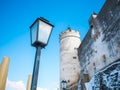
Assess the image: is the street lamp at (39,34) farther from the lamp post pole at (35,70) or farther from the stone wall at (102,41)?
the stone wall at (102,41)

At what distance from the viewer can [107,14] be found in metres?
12.2

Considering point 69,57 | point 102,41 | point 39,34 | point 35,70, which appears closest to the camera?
point 35,70

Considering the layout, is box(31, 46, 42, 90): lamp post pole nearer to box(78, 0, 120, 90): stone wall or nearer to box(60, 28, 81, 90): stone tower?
box(78, 0, 120, 90): stone wall

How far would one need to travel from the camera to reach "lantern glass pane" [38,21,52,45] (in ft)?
7.84

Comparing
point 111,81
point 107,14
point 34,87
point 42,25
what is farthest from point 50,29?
point 107,14

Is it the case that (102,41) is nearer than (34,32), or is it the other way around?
(34,32)

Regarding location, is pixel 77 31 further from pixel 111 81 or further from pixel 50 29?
pixel 50 29

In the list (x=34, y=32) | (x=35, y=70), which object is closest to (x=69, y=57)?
(x=34, y=32)

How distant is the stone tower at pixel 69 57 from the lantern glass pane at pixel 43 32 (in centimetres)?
1595

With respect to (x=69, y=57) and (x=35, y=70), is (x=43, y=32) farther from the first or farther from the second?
(x=69, y=57)

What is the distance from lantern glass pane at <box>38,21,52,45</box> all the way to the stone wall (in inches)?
223

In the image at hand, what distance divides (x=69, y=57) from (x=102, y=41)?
778cm

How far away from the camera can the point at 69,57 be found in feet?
65.5

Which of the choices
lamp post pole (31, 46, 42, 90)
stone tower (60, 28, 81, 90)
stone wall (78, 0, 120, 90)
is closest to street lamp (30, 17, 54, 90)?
lamp post pole (31, 46, 42, 90)
